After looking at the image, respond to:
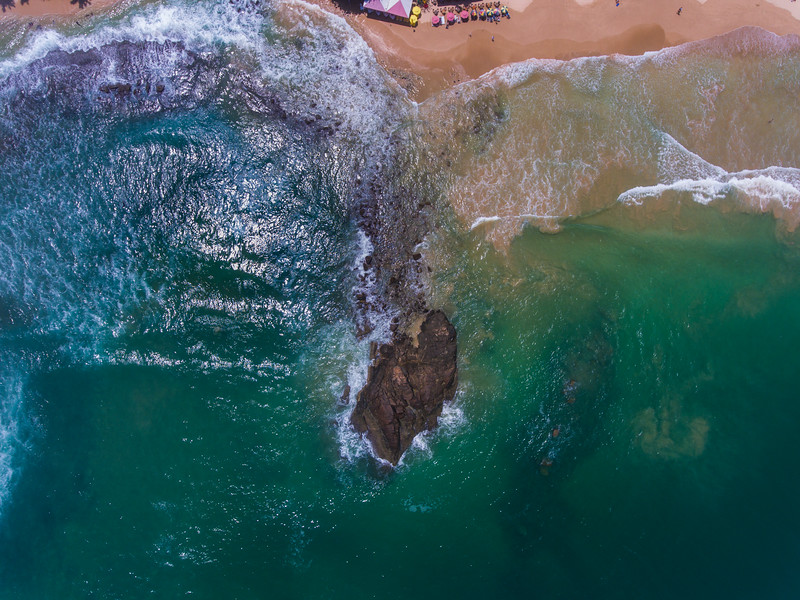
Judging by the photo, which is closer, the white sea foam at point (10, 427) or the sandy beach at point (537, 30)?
the white sea foam at point (10, 427)

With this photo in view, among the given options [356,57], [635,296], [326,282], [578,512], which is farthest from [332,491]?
[356,57]

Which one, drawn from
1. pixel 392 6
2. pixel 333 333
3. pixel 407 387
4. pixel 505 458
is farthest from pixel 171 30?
pixel 505 458

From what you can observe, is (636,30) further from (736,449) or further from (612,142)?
(736,449)

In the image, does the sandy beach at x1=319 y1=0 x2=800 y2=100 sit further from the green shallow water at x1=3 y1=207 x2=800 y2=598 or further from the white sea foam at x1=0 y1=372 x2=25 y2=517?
the white sea foam at x1=0 y1=372 x2=25 y2=517

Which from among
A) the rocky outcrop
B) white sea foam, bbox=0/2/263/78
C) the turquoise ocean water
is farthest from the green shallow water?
white sea foam, bbox=0/2/263/78

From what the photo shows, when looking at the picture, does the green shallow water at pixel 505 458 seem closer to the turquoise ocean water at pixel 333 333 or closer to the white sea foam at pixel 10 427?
the turquoise ocean water at pixel 333 333

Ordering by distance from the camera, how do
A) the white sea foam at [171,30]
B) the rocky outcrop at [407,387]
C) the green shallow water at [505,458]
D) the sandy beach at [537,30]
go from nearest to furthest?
the rocky outcrop at [407,387], the green shallow water at [505,458], the white sea foam at [171,30], the sandy beach at [537,30]

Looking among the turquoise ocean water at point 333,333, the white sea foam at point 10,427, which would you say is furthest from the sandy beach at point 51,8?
the white sea foam at point 10,427

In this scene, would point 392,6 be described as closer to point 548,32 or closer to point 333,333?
point 548,32
